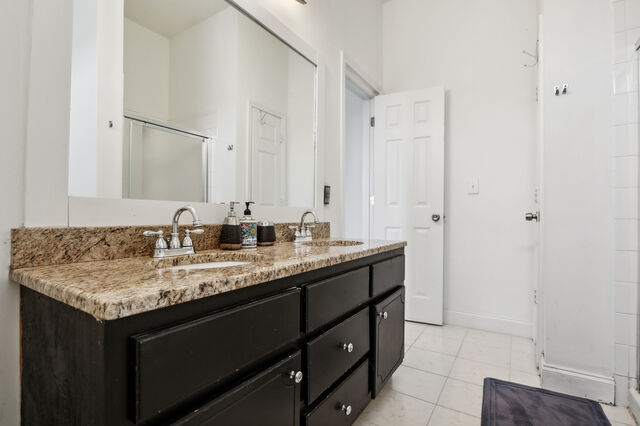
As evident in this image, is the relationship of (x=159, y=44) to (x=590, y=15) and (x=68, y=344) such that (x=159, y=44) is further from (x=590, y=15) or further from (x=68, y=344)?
(x=590, y=15)

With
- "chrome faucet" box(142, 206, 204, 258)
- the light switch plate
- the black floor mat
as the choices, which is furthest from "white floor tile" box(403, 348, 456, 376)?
"chrome faucet" box(142, 206, 204, 258)

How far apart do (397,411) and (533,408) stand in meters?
0.66

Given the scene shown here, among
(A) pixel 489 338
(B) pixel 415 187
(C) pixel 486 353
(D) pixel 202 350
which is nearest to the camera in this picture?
(D) pixel 202 350

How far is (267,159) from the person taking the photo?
163cm

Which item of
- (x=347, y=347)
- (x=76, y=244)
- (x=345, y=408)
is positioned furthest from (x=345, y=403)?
(x=76, y=244)

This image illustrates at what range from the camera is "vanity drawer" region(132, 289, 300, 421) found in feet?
1.71

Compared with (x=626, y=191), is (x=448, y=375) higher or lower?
Result: lower

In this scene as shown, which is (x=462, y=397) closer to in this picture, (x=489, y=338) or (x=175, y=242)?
(x=489, y=338)

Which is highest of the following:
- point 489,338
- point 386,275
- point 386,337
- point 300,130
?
point 300,130

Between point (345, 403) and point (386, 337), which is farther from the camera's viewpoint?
point (386, 337)

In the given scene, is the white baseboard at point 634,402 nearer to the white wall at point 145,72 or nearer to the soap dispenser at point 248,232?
the soap dispenser at point 248,232

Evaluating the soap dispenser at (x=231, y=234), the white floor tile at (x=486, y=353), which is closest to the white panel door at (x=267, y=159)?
the soap dispenser at (x=231, y=234)

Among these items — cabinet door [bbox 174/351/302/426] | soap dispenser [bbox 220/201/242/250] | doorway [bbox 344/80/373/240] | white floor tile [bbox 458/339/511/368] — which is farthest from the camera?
doorway [bbox 344/80/373/240]

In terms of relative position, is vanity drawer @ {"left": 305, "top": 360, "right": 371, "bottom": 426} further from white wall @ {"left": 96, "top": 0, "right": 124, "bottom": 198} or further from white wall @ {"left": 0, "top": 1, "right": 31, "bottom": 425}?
white wall @ {"left": 96, "top": 0, "right": 124, "bottom": 198}
